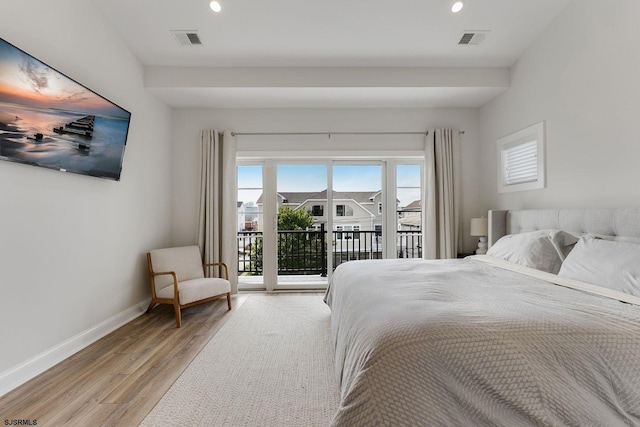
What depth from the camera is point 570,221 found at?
2467 mm

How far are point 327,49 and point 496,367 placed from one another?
10.4ft

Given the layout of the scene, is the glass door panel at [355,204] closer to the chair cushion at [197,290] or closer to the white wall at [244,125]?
the white wall at [244,125]

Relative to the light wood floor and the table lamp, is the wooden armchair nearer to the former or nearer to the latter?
the light wood floor

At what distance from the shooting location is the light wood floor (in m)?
1.61

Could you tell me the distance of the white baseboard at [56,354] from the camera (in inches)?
72.4

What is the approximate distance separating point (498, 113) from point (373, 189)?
1.83m

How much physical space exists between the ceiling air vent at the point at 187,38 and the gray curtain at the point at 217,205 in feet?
3.62

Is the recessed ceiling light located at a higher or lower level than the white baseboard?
higher

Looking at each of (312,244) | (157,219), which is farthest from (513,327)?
(157,219)

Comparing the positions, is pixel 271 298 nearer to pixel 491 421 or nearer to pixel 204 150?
pixel 204 150

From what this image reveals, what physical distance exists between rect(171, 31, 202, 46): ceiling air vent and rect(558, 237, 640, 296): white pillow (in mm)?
3763

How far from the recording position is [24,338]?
6.39 feet

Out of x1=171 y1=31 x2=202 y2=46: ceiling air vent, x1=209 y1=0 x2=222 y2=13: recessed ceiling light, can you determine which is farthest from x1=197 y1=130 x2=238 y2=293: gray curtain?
x1=209 y1=0 x2=222 y2=13: recessed ceiling light

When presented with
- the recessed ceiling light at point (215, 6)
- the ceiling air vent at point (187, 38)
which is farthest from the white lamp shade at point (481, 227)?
the ceiling air vent at point (187, 38)
